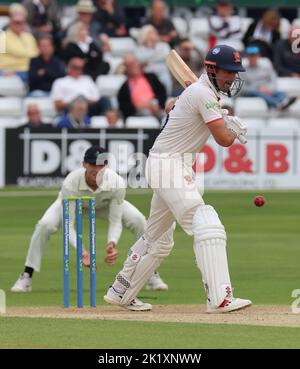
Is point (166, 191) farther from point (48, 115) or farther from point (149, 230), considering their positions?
point (48, 115)

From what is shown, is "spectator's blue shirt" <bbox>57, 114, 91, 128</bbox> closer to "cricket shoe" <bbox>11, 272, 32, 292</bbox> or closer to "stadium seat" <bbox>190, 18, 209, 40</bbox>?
"stadium seat" <bbox>190, 18, 209, 40</bbox>

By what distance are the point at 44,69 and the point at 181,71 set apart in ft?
38.6

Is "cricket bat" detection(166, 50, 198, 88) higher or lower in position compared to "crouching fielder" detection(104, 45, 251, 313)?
higher

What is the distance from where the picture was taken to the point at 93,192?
38.9ft

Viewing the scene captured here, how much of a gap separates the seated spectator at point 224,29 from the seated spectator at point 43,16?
274 centimetres

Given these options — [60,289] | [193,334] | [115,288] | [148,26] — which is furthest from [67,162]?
[193,334]

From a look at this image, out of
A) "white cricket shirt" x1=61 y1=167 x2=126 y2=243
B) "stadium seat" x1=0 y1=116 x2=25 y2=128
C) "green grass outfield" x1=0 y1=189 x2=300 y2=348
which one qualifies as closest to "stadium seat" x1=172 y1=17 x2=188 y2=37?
"stadium seat" x1=0 y1=116 x2=25 y2=128

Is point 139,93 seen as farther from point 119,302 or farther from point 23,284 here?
point 119,302

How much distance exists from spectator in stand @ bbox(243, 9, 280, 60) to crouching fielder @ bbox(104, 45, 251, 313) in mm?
13970

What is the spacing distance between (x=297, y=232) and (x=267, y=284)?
14.6 ft

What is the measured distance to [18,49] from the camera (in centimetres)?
2212

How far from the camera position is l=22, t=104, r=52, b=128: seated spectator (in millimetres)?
20625

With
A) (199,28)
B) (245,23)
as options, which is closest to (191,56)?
(199,28)

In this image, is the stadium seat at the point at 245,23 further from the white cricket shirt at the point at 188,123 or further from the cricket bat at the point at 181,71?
the white cricket shirt at the point at 188,123
